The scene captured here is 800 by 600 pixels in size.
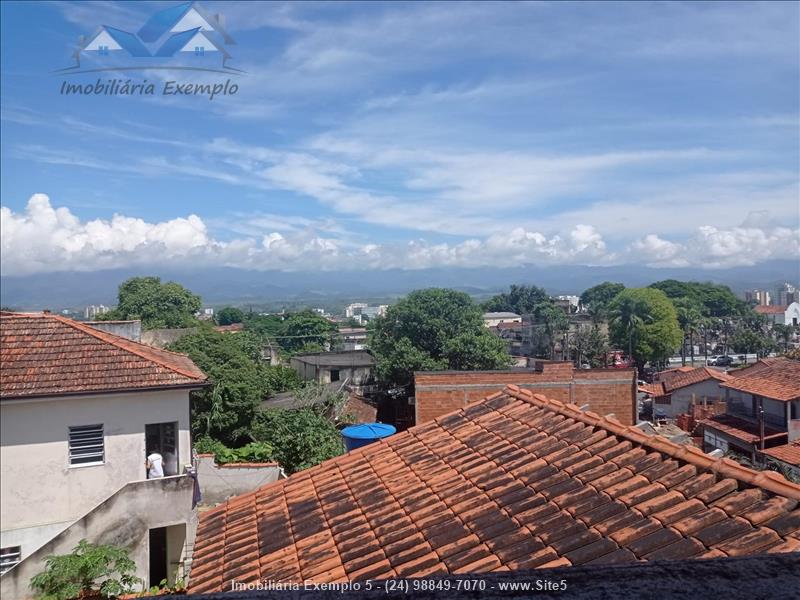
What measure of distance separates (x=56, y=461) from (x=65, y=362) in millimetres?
414

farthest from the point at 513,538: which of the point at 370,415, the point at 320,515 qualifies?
the point at 370,415

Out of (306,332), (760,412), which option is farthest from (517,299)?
(760,412)

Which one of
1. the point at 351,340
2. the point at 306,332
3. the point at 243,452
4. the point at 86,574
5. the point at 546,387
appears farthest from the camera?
the point at 306,332

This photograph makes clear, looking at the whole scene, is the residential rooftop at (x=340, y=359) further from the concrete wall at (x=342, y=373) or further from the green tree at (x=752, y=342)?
the green tree at (x=752, y=342)

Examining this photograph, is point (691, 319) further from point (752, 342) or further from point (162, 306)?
point (162, 306)

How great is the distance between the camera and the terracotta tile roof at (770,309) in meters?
5.79

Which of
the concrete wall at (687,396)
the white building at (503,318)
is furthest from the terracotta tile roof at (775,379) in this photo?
the white building at (503,318)

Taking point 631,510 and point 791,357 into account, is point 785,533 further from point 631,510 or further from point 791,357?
point 791,357

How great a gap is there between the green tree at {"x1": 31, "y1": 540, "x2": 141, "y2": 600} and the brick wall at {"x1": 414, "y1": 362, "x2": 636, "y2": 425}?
1089cm

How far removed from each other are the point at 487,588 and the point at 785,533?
91.1 inches

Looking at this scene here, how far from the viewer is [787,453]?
10.2 m

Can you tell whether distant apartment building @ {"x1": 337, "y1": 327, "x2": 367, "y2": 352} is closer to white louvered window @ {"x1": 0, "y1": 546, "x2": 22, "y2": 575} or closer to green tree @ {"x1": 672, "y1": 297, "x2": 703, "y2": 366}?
green tree @ {"x1": 672, "y1": 297, "x2": 703, "y2": 366}

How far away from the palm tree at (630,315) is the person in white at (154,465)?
70.0 ft

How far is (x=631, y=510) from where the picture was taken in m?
3.36
